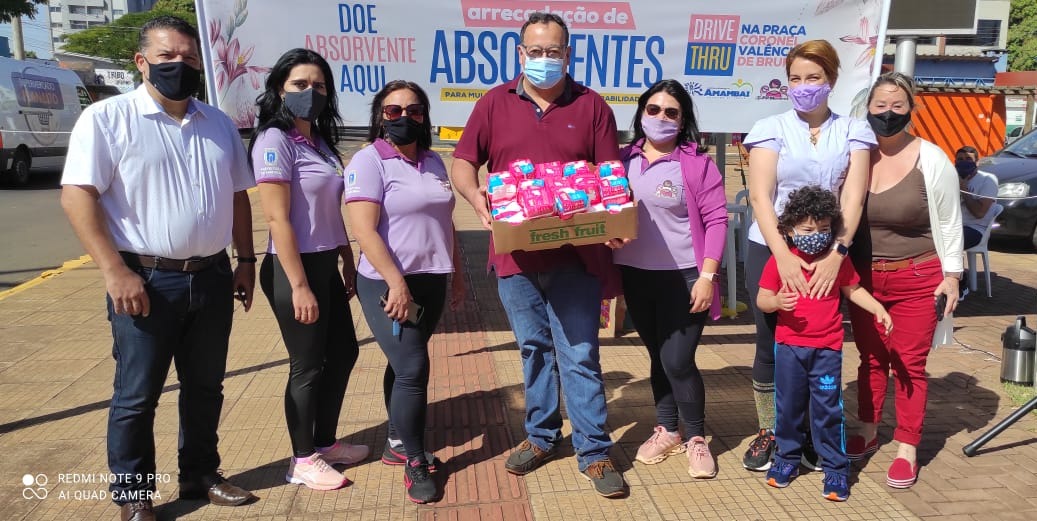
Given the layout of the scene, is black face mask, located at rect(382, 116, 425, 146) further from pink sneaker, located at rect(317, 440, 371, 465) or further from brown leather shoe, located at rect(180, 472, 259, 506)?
brown leather shoe, located at rect(180, 472, 259, 506)

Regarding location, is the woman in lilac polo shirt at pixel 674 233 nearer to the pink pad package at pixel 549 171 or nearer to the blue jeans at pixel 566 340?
the blue jeans at pixel 566 340

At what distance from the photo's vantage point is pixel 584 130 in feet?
10.8

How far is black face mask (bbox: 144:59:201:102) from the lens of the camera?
290cm

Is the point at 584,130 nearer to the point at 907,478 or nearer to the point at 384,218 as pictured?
the point at 384,218

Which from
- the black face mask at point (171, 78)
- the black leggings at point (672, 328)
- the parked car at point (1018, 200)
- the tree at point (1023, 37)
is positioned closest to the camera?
the black face mask at point (171, 78)

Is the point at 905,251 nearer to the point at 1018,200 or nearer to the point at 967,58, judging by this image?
the point at 1018,200

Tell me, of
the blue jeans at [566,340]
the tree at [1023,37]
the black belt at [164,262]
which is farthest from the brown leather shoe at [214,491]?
the tree at [1023,37]

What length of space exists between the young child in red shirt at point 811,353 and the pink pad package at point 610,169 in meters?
0.76

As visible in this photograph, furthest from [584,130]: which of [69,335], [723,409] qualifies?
[69,335]

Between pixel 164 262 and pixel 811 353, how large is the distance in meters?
2.72

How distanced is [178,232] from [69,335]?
383 centimetres

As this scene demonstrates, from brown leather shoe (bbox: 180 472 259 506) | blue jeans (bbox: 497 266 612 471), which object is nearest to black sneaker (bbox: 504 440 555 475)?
blue jeans (bbox: 497 266 612 471)

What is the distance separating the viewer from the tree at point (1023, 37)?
140 feet

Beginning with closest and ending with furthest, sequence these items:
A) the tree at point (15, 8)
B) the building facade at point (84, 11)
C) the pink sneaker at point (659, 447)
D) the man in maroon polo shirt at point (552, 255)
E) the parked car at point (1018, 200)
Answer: the man in maroon polo shirt at point (552, 255), the pink sneaker at point (659, 447), the parked car at point (1018, 200), the tree at point (15, 8), the building facade at point (84, 11)
